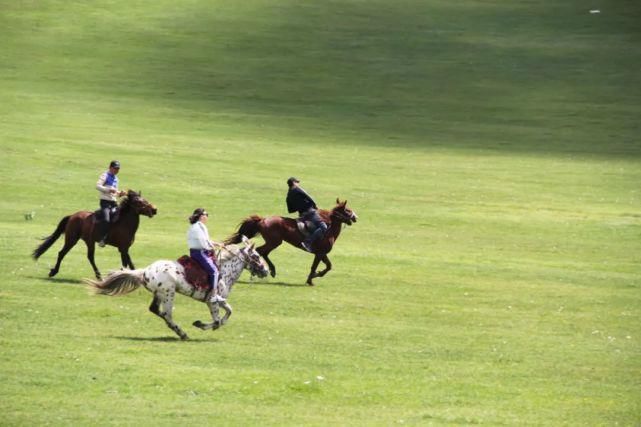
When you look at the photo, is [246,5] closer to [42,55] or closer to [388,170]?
[42,55]

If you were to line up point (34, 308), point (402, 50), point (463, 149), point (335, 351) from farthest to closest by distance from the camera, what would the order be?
point (402, 50) < point (463, 149) < point (34, 308) < point (335, 351)

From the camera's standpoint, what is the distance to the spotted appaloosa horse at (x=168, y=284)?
76.3ft

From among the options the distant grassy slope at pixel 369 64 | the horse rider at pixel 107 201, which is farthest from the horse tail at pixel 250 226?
the distant grassy slope at pixel 369 64

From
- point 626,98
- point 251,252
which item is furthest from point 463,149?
point 251,252

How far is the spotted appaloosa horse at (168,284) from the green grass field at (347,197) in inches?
24.6

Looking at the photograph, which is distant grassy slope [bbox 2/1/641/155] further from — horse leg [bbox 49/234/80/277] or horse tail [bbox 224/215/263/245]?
horse leg [bbox 49/234/80/277]

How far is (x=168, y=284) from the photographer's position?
23219 mm

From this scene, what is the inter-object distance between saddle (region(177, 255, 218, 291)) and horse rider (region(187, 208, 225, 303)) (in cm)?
7

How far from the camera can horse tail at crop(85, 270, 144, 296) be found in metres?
23.5

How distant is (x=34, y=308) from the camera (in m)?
26.0

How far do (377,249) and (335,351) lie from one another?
14.4m

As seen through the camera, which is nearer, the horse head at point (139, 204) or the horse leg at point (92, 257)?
the horse leg at point (92, 257)

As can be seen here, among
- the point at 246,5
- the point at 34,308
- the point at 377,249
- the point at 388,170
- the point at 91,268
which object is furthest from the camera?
the point at 246,5

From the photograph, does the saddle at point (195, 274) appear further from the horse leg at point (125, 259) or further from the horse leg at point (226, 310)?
the horse leg at point (125, 259)
